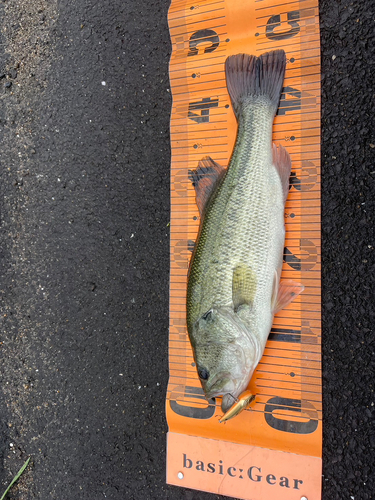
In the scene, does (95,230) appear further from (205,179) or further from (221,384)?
(221,384)

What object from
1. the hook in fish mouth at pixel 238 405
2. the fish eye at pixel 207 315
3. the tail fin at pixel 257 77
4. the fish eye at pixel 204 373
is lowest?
the hook in fish mouth at pixel 238 405

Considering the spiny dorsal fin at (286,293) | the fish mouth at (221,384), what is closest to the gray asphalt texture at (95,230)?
the spiny dorsal fin at (286,293)

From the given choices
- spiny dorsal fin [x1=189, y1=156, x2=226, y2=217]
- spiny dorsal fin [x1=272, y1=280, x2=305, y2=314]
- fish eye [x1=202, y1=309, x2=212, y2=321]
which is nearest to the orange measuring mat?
spiny dorsal fin [x1=272, y1=280, x2=305, y2=314]

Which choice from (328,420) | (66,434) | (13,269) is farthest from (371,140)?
(66,434)

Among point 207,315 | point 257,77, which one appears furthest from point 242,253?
point 257,77

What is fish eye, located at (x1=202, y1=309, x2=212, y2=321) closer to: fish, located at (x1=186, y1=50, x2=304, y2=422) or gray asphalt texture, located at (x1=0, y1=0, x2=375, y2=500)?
fish, located at (x1=186, y1=50, x2=304, y2=422)

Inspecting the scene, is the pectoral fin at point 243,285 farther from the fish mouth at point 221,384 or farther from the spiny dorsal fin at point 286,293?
the fish mouth at point 221,384
